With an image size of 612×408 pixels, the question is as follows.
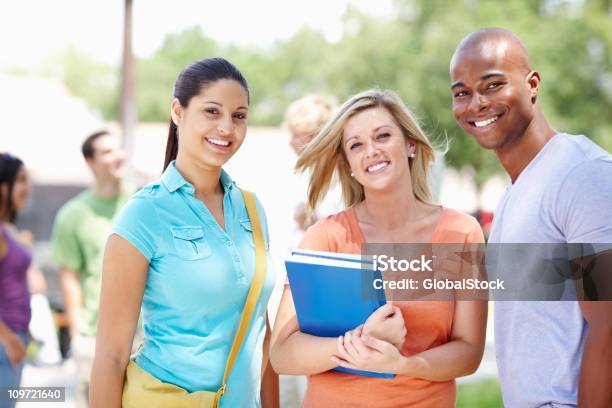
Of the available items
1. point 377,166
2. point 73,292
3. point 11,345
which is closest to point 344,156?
point 377,166

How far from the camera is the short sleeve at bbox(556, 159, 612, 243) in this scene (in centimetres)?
240

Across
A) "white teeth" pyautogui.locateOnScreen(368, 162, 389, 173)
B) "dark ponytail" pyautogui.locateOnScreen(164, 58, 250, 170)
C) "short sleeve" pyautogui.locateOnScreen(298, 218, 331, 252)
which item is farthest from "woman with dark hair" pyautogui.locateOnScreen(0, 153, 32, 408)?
"white teeth" pyautogui.locateOnScreen(368, 162, 389, 173)

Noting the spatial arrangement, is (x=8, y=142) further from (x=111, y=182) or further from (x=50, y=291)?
(x=111, y=182)

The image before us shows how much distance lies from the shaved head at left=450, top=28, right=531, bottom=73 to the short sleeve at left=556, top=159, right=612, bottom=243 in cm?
55

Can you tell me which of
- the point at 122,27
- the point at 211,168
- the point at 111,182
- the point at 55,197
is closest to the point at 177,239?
the point at 211,168

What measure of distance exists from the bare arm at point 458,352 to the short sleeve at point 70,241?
3.54 m

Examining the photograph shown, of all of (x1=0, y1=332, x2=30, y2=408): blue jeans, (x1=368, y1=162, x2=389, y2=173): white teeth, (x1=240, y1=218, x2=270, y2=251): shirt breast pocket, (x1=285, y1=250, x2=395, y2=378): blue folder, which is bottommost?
(x1=0, y1=332, x2=30, y2=408): blue jeans

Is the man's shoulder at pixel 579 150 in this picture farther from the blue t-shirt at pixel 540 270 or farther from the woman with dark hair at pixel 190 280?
the woman with dark hair at pixel 190 280

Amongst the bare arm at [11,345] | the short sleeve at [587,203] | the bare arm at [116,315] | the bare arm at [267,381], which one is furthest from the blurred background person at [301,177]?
the short sleeve at [587,203]

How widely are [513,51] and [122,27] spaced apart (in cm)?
647

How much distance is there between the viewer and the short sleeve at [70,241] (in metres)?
5.66

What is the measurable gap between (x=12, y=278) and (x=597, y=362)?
377 centimetres

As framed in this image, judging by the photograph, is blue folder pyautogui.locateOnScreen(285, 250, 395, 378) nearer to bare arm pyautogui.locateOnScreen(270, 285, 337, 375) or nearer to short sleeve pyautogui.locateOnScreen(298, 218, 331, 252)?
bare arm pyautogui.locateOnScreen(270, 285, 337, 375)

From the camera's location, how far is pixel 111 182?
5.81m
